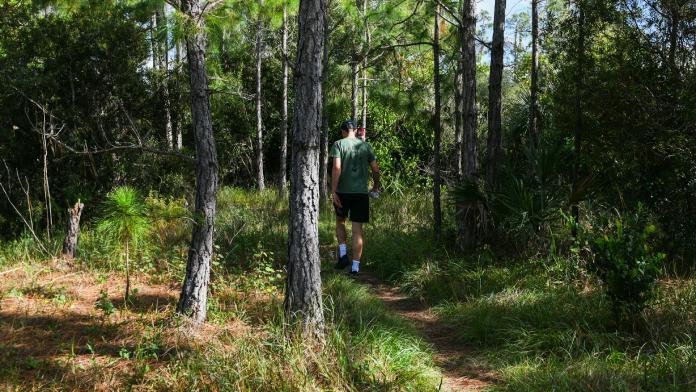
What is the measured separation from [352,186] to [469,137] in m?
1.79

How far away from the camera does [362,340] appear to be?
14.8ft

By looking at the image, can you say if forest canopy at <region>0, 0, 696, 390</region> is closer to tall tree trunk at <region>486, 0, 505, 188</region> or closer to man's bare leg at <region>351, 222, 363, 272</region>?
tall tree trunk at <region>486, 0, 505, 188</region>

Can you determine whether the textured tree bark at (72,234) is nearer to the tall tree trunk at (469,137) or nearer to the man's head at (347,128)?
the man's head at (347,128)

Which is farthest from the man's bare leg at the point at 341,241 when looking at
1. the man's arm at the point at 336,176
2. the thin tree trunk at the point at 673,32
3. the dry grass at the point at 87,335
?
the thin tree trunk at the point at 673,32

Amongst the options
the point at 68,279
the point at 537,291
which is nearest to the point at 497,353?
the point at 537,291

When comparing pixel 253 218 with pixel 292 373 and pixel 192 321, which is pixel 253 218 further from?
pixel 292 373

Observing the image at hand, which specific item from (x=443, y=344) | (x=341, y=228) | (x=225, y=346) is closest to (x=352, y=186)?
(x=341, y=228)

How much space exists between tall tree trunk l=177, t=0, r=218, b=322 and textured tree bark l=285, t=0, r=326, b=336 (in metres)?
1.01

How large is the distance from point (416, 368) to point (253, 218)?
22.2 ft

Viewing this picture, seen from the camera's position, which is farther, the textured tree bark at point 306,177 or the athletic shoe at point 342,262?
the athletic shoe at point 342,262

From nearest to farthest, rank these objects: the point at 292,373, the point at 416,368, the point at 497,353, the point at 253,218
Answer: the point at 292,373, the point at 416,368, the point at 497,353, the point at 253,218

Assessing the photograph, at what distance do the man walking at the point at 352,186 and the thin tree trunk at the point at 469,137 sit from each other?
1.36 meters

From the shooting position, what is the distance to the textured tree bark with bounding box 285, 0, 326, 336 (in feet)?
14.0

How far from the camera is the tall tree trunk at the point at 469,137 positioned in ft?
25.6
